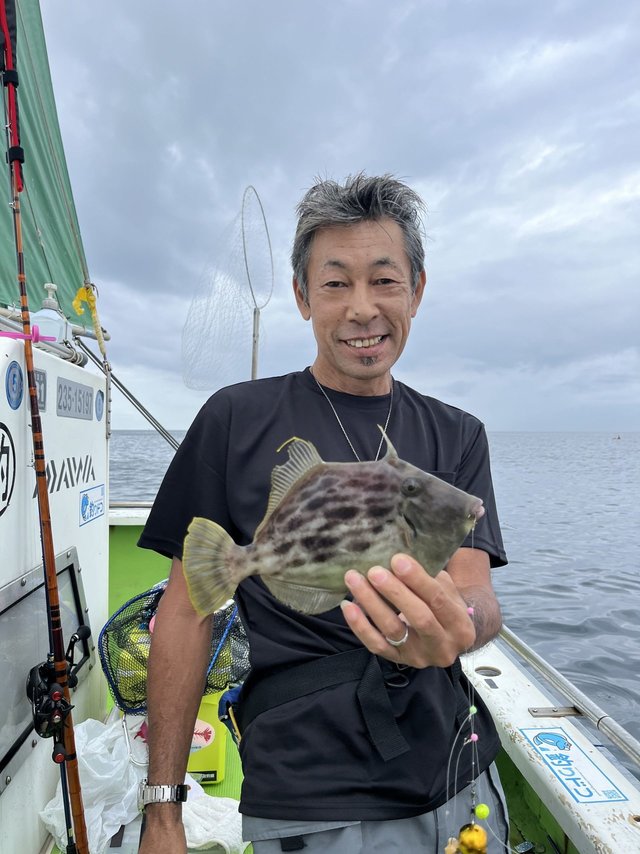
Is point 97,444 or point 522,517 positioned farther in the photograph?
point 522,517

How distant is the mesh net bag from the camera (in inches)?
149

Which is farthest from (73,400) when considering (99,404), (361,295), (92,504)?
(361,295)

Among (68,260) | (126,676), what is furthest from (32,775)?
(68,260)

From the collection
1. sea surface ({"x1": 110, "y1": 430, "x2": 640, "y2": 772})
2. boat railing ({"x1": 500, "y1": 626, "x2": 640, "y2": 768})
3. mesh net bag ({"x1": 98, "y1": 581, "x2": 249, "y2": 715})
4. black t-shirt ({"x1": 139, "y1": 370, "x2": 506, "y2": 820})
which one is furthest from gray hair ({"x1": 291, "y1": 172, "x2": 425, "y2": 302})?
sea surface ({"x1": 110, "y1": 430, "x2": 640, "y2": 772})

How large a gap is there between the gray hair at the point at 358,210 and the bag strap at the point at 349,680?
4.78 ft

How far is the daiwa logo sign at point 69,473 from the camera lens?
315 centimetres

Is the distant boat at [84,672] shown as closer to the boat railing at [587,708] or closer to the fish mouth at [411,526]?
the boat railing at [587,708]

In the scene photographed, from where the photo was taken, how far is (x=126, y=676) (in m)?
3.80

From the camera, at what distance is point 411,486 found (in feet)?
4.81

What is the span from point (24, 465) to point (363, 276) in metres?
1.77

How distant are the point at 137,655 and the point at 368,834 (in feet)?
7.52

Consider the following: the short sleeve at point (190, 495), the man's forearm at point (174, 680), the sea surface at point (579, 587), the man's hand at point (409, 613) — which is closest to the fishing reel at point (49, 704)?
the man's forearm at point (174, 680)

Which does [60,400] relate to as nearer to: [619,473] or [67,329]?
[67,329]

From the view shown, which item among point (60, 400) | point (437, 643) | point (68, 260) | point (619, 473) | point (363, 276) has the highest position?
point (68, 260)
